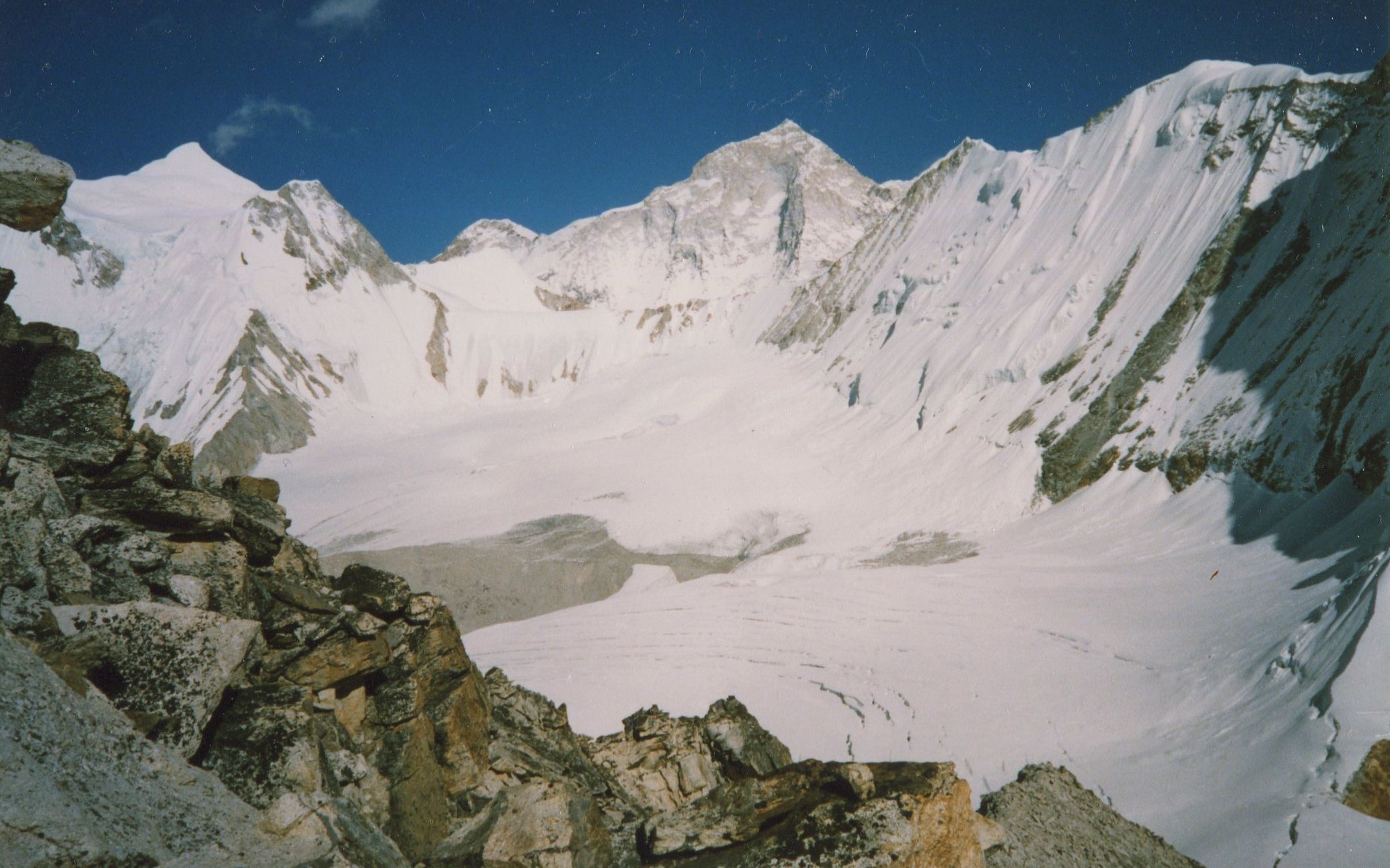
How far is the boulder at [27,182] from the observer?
5.89 meters

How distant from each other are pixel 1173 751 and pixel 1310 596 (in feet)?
18.8

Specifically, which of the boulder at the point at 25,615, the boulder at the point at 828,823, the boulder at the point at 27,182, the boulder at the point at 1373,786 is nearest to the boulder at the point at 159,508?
the boulder at the point at 25,615

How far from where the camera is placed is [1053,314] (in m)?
36.2

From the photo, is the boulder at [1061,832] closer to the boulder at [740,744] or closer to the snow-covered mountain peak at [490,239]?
the boulder at [740,744]

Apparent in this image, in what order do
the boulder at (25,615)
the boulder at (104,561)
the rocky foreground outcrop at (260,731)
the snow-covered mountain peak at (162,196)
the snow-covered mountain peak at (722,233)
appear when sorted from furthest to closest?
the snow-covered mountain peak at (722,233), the snow-covered mountain peak at (162,196), the boulder at (104,561), the boulder at (25,615), the rocky foreground outcrop at (260,731)

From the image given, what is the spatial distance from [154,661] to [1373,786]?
1103cm

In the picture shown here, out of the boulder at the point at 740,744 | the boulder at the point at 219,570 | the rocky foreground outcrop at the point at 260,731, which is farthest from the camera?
the boulder at the point at 740,744

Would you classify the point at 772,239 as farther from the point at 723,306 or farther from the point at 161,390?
the point at 161,390

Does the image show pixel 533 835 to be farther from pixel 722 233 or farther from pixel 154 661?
pixel 722 233

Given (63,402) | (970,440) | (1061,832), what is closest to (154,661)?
(63,402)

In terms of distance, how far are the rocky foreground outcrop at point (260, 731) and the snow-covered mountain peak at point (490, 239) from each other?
154m

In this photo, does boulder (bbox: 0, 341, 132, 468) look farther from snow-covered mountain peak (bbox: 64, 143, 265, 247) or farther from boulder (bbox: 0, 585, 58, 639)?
snow-covered mountain peak (bbox: 64, 143, 265, 247)

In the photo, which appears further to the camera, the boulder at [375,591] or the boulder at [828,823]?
the boulder at [375,591]

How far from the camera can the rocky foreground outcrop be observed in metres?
3.85
